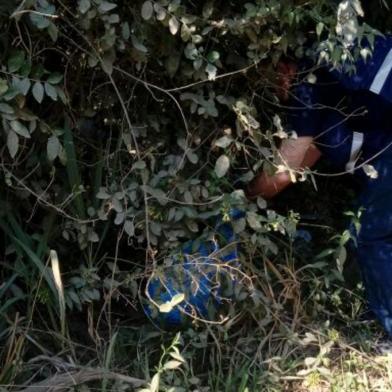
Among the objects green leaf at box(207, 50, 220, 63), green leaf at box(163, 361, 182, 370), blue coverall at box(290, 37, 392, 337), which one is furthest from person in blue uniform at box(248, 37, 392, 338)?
green leaf at box(163, 361, 182, 370)

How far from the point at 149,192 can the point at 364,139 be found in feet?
2.38

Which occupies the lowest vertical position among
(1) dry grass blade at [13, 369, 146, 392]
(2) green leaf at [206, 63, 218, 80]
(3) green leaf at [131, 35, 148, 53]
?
(1) dry grass blade at [13, 369, 146, 392]

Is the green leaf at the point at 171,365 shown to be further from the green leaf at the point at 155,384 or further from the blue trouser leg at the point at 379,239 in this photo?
the blue trouser leg at the point at 379,239

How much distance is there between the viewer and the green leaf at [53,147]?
195 centimetres

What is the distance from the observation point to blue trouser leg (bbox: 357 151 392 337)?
2.37 meters

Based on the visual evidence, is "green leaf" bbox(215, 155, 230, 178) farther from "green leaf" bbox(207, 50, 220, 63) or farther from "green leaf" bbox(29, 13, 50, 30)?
"green leaf" bbox(29, 13, 50, 30)

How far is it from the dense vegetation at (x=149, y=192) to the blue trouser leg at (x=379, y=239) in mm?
124

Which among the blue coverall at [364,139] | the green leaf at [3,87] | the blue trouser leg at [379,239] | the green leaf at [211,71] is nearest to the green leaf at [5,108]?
the green leaf at [3,87]

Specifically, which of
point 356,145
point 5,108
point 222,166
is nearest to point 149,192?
point 222,166

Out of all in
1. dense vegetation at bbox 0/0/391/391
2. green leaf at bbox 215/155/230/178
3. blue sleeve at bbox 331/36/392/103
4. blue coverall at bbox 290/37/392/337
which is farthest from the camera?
blue coverall at bbox 290/37/392/337

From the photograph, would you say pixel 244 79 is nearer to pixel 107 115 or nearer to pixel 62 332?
pixel 107 115

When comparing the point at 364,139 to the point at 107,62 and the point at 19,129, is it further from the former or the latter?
the point at 19,129

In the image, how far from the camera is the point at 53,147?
1956mm

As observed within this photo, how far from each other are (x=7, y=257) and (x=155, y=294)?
17.8 inches
